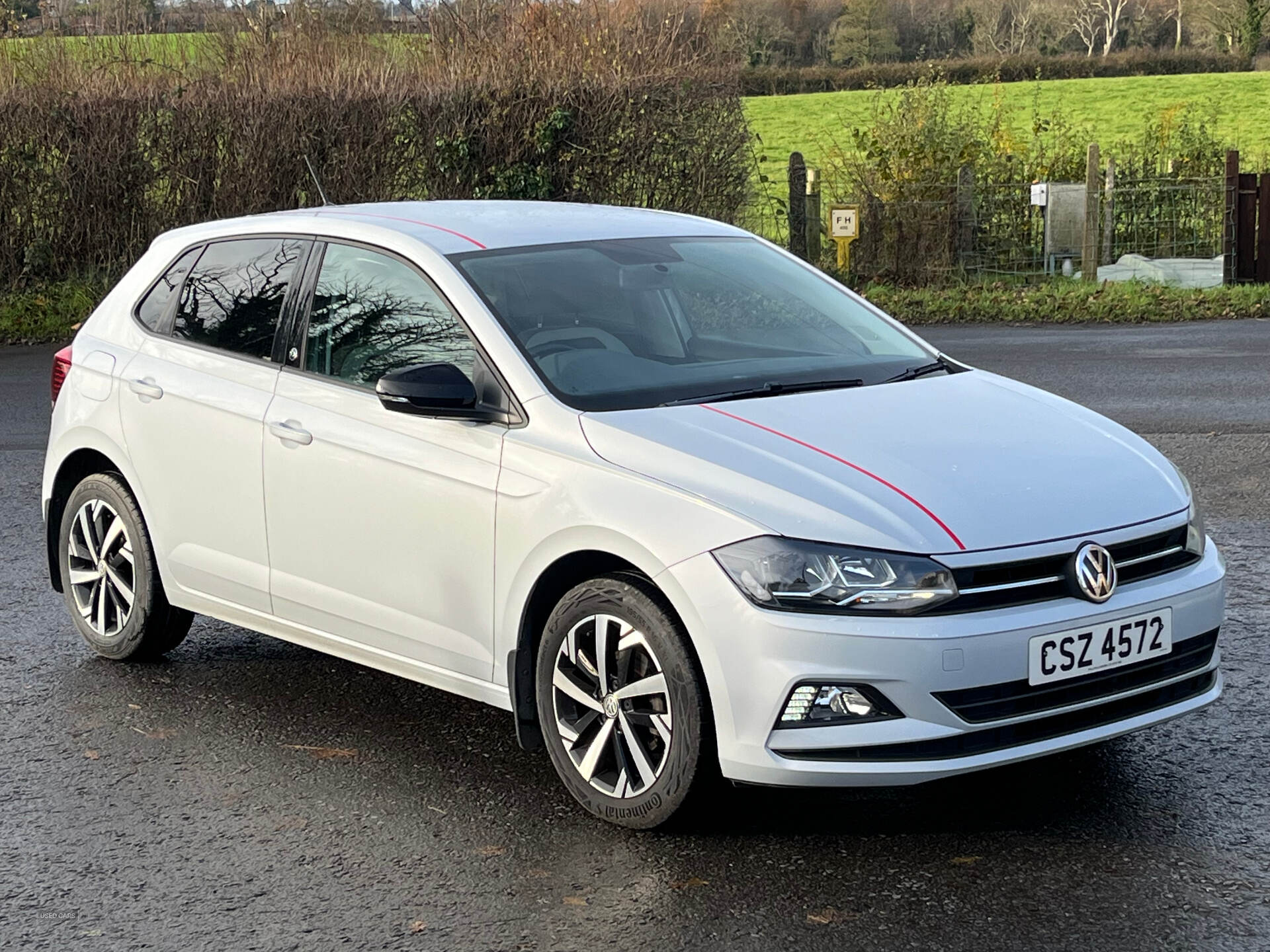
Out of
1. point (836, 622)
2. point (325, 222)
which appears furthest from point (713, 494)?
point (325, 222)

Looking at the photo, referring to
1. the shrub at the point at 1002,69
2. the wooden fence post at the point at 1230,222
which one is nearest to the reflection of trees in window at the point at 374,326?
the wooden fence post at the point at 1230,222

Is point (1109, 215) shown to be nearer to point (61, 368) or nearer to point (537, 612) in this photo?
point (61, 368)

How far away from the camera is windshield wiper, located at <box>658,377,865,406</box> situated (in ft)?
16.0

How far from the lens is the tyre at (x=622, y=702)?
14.2ft

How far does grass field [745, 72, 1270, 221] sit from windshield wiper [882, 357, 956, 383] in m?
35.3

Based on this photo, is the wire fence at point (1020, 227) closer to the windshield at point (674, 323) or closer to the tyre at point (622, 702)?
the windshield at point (674, 323)

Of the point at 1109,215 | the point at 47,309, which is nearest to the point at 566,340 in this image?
the point at 47,309

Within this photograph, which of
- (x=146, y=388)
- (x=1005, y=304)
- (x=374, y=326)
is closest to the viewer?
(x=374, y=326)

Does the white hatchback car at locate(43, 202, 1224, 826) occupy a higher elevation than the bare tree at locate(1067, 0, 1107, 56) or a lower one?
lower

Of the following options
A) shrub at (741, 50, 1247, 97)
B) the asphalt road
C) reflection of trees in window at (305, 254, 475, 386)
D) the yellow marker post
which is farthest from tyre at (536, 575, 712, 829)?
shrub at (741, 50, 1247, 97)

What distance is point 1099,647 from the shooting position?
4.25 meters

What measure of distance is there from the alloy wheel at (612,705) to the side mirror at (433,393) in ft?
2.46

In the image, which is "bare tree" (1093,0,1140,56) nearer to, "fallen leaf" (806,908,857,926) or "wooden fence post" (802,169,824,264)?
"wooden fence post" (802,169,824,264)

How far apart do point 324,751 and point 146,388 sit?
1657mm
